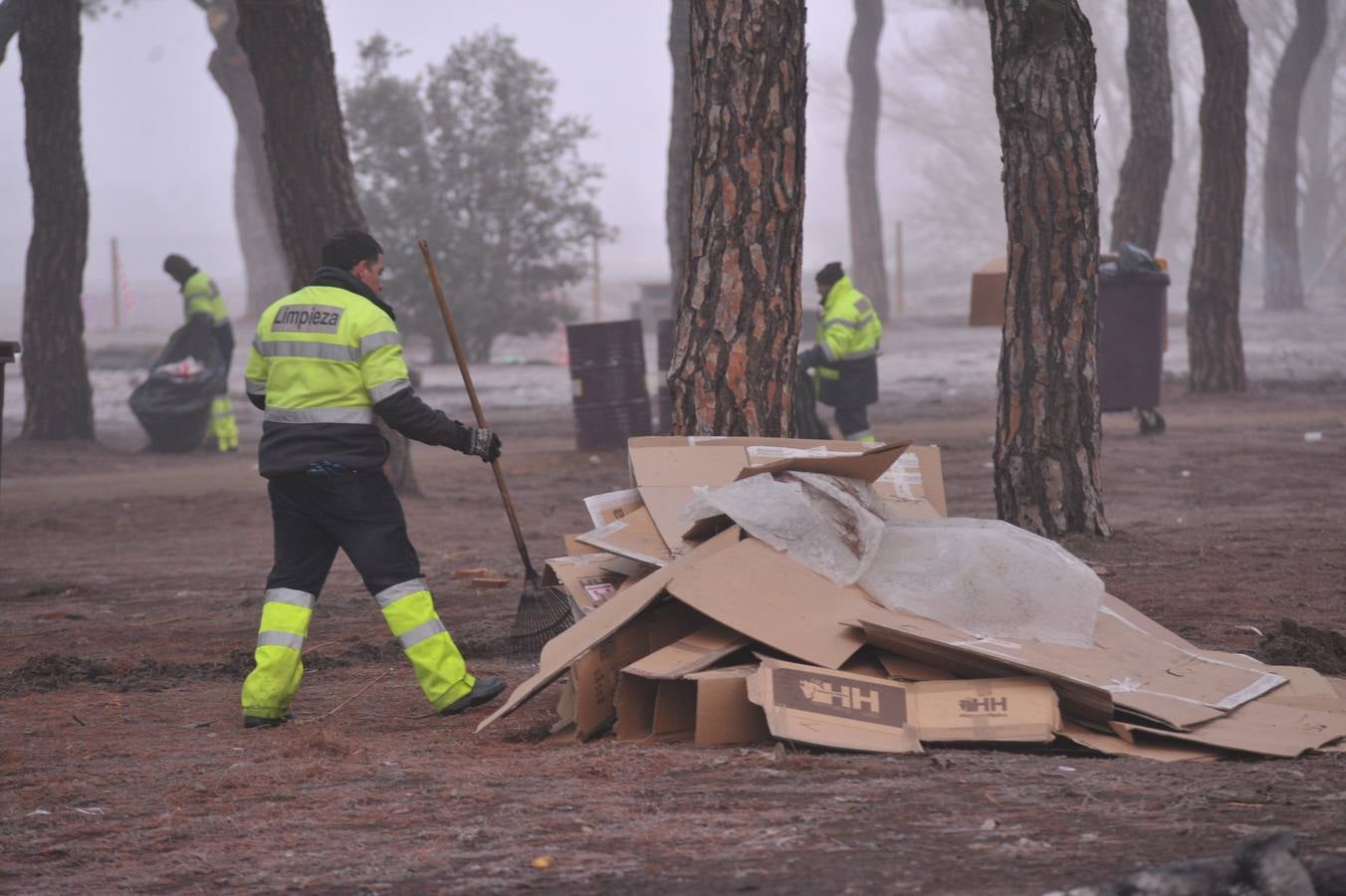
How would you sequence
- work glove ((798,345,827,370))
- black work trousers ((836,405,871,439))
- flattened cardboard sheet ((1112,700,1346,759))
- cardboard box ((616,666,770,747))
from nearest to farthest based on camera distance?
flattened cardboard sheet ((1112,700,1346,759)) < cardboard box ((616,666,770,747)) < work glove ((798,345,827,370)) < black work trousers ((836,405,871,439))

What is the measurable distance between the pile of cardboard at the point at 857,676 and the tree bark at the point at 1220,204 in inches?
461

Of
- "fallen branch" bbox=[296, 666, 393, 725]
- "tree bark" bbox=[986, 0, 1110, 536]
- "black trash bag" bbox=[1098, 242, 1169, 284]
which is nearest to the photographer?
"fallen branch" bbox=[296, 666, 393, 725]

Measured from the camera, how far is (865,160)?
91.7ft

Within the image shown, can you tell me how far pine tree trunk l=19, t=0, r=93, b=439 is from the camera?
50.4 feet

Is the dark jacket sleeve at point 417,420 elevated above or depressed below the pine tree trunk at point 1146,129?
below

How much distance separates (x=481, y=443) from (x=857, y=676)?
68.3 inches

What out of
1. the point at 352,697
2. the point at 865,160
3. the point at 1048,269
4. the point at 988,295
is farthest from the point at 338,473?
the point at 865,160

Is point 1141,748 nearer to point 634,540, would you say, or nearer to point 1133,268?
point 634,540

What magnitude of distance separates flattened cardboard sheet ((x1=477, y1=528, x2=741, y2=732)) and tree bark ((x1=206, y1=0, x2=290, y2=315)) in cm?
1646

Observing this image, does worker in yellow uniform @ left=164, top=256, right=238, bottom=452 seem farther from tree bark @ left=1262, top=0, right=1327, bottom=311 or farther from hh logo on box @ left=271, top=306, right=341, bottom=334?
tree bark @ left=1262, top=0, right=1327, bottom=311

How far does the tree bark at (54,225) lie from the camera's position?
50.4 ft

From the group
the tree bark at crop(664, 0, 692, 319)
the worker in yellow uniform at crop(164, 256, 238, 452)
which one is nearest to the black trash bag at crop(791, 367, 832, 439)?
the tree bark at crop(664, 0, 692, 319)

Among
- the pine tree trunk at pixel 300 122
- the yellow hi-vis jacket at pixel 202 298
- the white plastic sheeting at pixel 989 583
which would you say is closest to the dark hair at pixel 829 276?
the pine tree trunk at pixel 300 122

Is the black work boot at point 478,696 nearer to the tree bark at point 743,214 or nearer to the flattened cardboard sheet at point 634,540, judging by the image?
the flattened cardboard sheet at point 634,540
